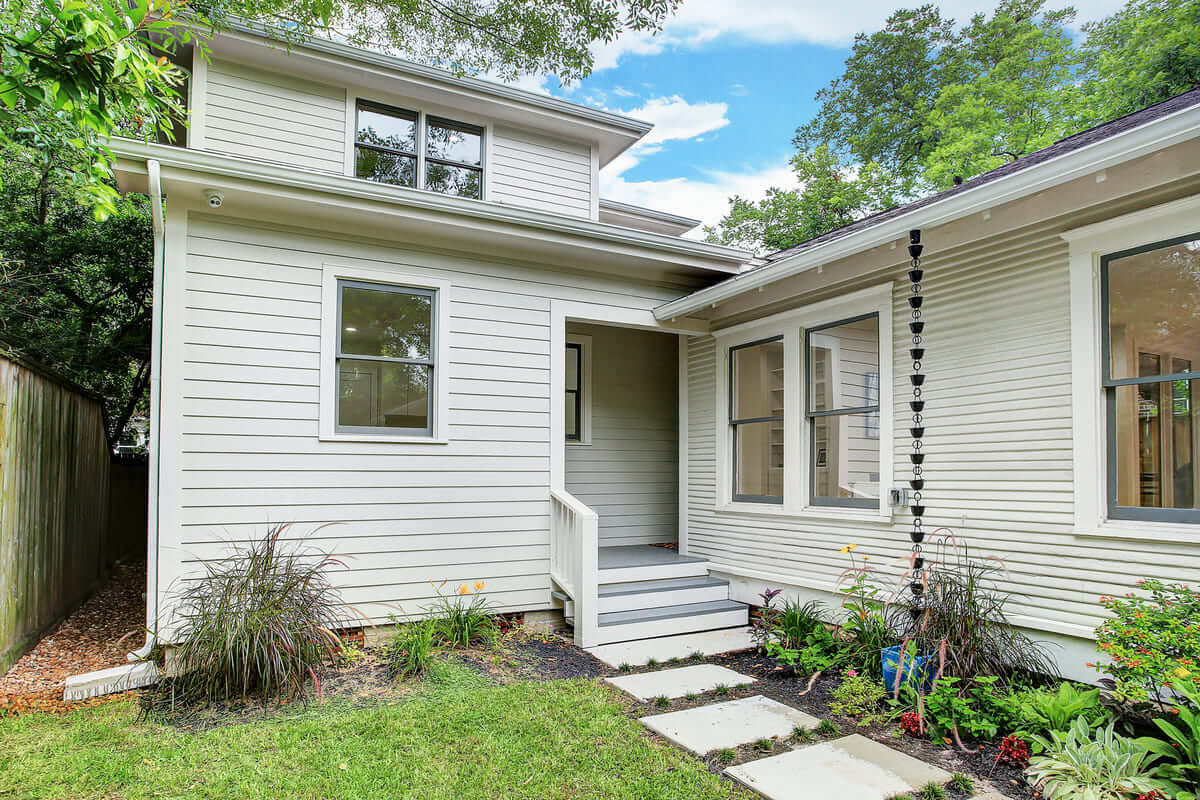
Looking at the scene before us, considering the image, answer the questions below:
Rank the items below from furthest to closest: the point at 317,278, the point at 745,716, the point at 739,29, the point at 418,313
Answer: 1. the point at 739,29
2. the point at 418,313
3. the point at 317,278
4. the point at 745,716

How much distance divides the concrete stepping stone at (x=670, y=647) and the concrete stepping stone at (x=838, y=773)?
66.1 inches

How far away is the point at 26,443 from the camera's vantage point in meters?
4.61

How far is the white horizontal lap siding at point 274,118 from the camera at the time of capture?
583 cm

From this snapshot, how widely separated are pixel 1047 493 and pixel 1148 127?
6.61 feet

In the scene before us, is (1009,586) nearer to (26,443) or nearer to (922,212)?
(922,212)

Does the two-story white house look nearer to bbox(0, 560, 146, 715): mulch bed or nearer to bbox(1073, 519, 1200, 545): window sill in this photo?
bbox(1073, 519, 1200, 545): window sill

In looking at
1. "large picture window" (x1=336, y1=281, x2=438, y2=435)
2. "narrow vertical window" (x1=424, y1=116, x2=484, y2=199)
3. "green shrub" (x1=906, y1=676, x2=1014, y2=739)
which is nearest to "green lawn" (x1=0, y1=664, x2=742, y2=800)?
"green shrub" (x1=906, y1=676, x2=1014, y2=739)

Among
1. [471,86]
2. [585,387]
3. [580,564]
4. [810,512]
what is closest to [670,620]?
[580,564]

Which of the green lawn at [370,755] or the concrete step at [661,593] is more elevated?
the concrete step at [661,593]

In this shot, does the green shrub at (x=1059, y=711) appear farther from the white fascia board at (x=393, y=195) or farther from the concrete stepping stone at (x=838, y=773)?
the white fascia board at (x=393, y=195)

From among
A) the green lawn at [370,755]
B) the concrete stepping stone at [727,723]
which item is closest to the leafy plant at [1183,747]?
the concrete stepping stone at [727,723]

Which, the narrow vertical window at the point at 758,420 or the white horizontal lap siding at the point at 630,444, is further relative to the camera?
the white horizontal lap siding at the point at 630,444

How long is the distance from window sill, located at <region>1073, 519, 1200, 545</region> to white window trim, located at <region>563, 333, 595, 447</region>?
469 centimetres

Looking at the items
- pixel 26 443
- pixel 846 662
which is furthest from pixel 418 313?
pixel 846 662
